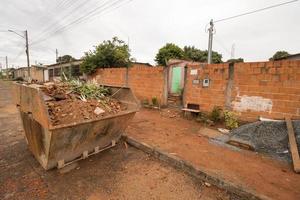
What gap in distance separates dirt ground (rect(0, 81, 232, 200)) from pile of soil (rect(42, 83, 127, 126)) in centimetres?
97

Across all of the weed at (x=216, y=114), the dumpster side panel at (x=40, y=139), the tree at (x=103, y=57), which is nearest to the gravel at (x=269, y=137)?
the weed at (x=216, y=114)

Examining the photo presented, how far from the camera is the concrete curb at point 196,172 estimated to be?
2.46 m

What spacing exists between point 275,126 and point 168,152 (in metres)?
3.01

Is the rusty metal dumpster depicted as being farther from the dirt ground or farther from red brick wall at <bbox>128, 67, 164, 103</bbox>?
red brick wall at <bbox>128, 67, 164, 103</bbox>

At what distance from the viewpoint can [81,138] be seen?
297 cm

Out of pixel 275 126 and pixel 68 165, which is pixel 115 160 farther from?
pixel 275 126

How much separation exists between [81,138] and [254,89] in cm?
509

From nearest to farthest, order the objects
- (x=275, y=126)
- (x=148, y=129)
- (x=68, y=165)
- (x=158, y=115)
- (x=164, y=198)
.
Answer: (x=164, y=198) → (x=68, y=165) → (x=275, y=126) → (x=148, y=129) → (x=158, y=115)

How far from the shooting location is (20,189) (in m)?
2.55

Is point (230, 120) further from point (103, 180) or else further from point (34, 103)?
point (34, 103)

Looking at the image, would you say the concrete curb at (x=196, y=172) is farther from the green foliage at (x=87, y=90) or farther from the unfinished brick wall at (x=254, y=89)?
the unfinished brick wall at (x=254, y=89)

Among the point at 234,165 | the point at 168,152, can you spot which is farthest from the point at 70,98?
the point at 234,165

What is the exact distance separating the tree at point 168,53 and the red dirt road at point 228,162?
53.0 ft

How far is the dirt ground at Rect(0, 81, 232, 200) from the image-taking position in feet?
8.16
